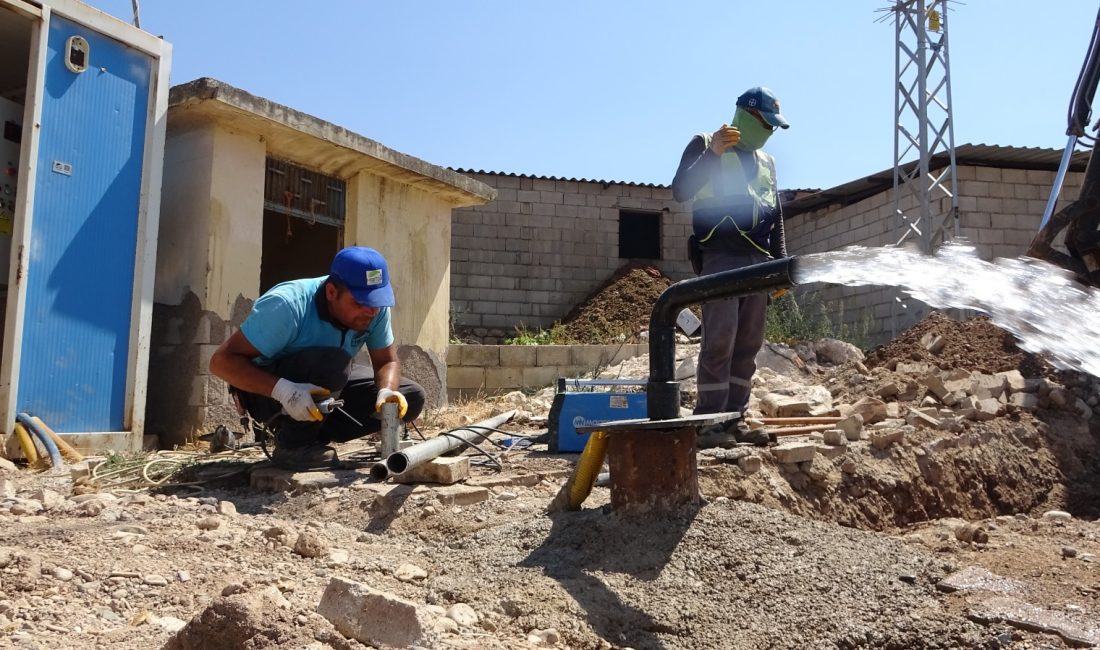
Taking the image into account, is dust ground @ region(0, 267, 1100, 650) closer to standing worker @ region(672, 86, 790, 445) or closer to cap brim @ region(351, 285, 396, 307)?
standing worker @ region(672, 86, 790, 445)

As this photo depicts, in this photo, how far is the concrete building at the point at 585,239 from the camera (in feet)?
36.3

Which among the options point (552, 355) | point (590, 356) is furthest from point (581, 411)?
point (590, 356)

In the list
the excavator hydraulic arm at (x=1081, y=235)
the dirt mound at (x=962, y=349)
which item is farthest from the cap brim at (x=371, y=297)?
the dirt mound at (x=962, y=349)

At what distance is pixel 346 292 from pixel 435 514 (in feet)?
3.40

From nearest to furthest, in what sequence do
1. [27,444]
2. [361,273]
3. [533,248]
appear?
[361,273]
[27,444]
[533,248]

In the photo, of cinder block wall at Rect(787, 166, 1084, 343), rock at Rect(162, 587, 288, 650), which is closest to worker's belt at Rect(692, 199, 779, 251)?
rock at Rect(162, 587, 288, 650)

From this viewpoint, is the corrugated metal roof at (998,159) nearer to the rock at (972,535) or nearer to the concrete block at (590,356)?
the concrete block at (590,356)

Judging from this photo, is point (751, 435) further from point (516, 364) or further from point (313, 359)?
point (516, 364)

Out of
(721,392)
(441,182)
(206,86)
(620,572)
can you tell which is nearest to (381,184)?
(441,182)

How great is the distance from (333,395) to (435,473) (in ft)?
2.57

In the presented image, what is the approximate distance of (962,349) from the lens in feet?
21.1

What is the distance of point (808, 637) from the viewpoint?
210cm

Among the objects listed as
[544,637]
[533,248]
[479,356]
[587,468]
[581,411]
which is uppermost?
[533,248]

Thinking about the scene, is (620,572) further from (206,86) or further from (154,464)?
(206,86)
